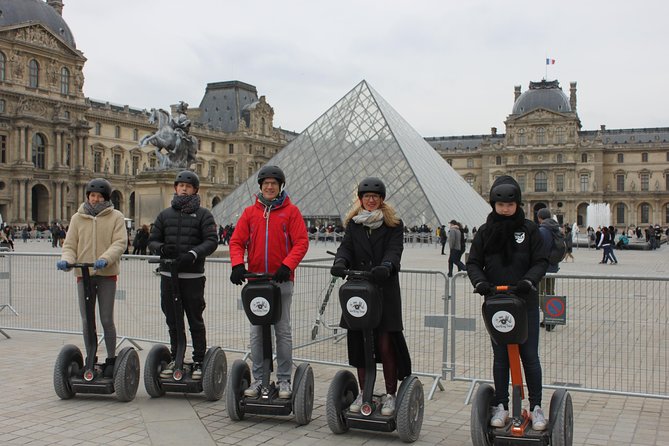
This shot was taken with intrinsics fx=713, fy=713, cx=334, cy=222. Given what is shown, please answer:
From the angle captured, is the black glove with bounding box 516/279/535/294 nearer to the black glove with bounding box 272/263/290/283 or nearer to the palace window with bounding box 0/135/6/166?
the black glove with bounding box 272/263/290/283

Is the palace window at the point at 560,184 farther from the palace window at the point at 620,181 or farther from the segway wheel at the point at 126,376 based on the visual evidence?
the segway wheel at the point at 126,376

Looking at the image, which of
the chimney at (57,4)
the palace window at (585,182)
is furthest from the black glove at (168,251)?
the palace window at (585,182)

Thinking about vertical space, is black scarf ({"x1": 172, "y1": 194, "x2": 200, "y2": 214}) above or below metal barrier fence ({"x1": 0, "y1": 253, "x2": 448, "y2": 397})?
above

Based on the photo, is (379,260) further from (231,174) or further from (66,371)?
(231,174)

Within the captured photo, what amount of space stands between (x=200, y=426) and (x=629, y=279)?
3145 mm

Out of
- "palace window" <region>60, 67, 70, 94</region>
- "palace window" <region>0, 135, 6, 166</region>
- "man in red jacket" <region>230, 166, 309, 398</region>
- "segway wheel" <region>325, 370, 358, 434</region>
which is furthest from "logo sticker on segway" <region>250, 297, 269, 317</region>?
"palace window" <region>60, 67, 70, 94</region>

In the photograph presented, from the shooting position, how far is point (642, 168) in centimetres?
7450

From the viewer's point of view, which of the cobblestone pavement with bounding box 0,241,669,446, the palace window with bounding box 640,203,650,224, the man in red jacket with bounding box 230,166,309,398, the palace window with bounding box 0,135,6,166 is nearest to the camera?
the cobblestone pavement with bounding box 0,241,669,446

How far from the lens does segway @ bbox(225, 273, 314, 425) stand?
430 centimetres

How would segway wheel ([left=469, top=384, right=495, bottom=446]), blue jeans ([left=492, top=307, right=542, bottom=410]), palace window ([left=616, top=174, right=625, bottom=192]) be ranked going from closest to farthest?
1. segway wheel ([left=469, top=384, right=495, bottom=446])
2. blue jeans ([left=492, top=307, right=542, bottom=410])
3. palace window ([left=616, top=174, right=625, bottom=192])

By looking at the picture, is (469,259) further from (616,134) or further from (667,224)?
(616,134)

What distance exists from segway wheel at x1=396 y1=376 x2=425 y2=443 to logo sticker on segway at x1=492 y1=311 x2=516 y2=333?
73cm

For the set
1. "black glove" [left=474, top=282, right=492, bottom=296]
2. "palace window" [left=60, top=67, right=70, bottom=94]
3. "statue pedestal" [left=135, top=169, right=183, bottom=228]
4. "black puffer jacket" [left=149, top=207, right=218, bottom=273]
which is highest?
"palace window" [left=60, top=67, right=70, bottom=94]

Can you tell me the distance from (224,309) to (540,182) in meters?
72.9
